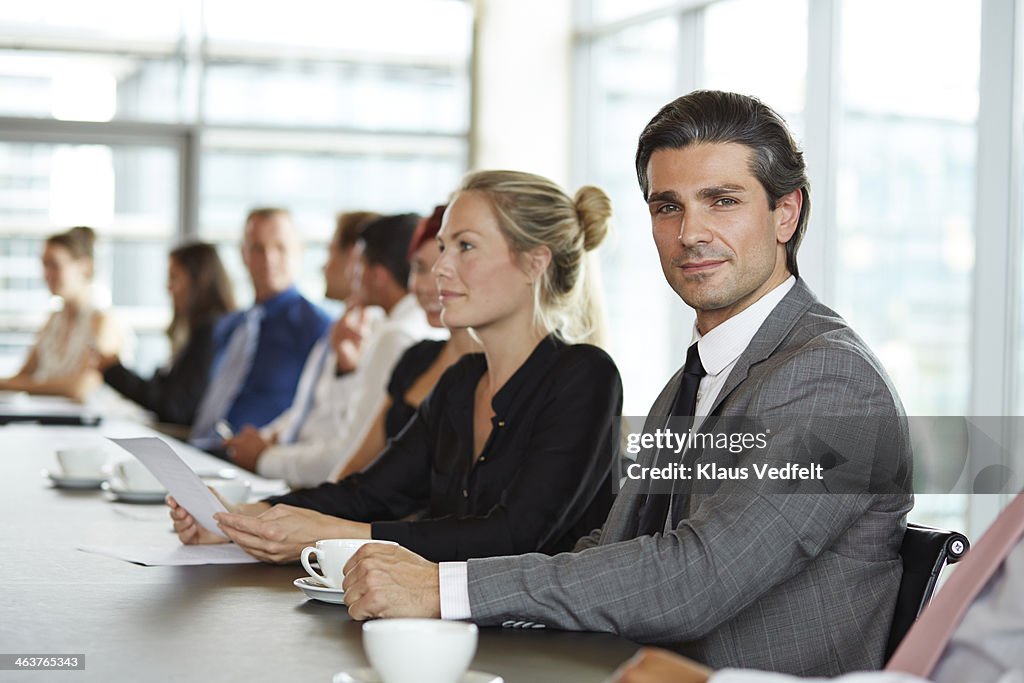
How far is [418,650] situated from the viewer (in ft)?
3.89

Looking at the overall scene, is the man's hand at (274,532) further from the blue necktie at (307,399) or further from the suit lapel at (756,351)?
the blue necktie at (307,399)

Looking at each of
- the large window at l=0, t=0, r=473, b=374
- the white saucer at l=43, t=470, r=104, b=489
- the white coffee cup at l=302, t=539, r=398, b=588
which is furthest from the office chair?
the large window at l=0, t=0, r=473, b=374

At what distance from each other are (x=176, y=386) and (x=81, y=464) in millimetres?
3414

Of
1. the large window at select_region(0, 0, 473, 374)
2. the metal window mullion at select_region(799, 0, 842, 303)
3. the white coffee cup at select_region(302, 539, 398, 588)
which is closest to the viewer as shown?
the white coffee cup at select_region(302, 539, 398, 588)

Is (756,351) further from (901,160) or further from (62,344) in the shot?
(62,344)

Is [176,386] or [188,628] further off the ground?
[188,628]

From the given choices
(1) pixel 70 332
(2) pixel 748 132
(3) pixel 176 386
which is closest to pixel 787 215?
(2) pixel 748 132

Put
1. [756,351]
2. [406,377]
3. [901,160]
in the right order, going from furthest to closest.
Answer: [901,160] < [406,377] < [756,351]

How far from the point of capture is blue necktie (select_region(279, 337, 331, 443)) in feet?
14.6

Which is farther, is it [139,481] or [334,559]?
[139,481]

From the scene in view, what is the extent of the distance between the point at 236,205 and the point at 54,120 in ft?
3.80

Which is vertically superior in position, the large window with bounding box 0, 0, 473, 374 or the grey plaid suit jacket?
the large window with bounding box 0, 0, 473, 374

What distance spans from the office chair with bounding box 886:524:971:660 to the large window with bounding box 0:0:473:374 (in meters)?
6.50

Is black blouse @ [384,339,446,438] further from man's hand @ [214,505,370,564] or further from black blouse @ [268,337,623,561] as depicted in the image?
man's hand @ [214,505,370,564]
